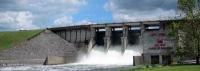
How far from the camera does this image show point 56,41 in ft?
355

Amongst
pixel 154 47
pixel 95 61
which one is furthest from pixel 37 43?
pixel 154 47

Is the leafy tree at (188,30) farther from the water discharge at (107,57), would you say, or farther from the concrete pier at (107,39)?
the concrete pier at (107,39)

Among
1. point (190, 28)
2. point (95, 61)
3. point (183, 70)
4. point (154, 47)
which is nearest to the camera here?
point (183, 70)

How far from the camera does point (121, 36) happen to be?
343 ft

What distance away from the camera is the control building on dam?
251 ft

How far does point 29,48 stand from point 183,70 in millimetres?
59678

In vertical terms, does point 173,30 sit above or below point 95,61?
above

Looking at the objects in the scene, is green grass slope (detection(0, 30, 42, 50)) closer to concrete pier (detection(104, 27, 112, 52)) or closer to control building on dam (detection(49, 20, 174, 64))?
control building on dam (detection(49, 20, 174, 64))

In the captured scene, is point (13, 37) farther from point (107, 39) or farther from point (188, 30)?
point (188, 30)

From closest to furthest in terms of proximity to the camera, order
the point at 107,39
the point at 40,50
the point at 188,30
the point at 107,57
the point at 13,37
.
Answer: the point at 188,30 → the point at 40,50 → the point at 107,57 → the point at 107,39 → the point at 13,37

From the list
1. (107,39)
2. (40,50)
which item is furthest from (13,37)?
(107,39)

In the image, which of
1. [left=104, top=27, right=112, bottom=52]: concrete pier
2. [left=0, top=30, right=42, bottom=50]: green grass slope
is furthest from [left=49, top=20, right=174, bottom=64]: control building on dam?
[left=0, top=30, right=42, bottom=50]: green grass slope

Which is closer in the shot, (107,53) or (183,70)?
(183,70)

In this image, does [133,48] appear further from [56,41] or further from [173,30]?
[173,30]
